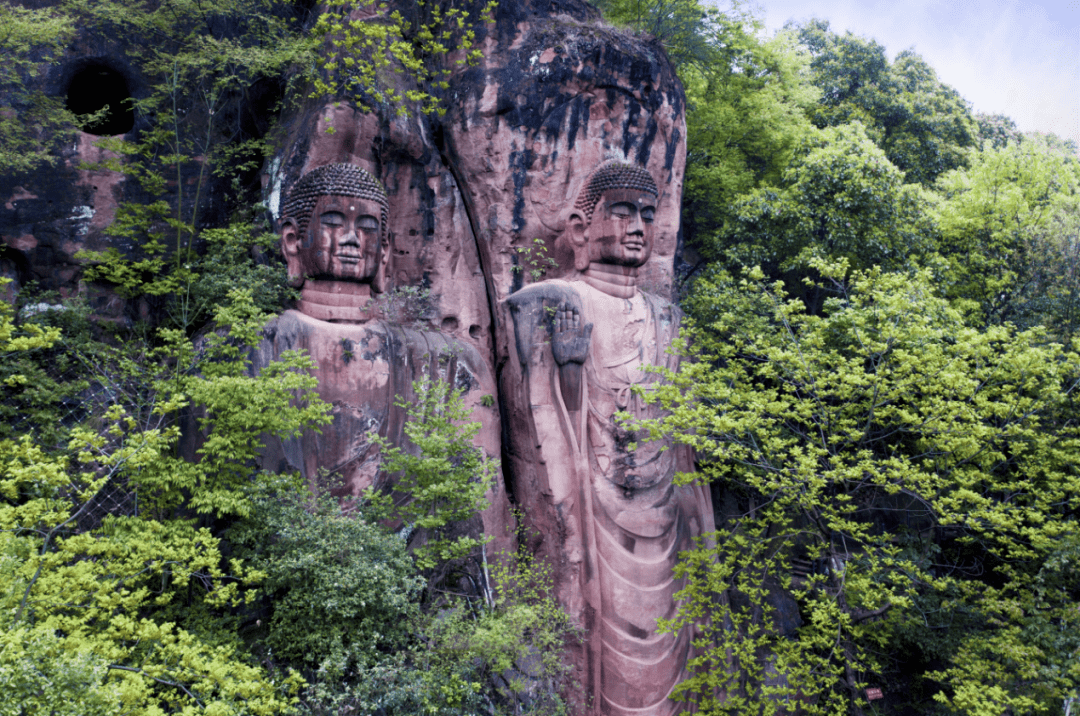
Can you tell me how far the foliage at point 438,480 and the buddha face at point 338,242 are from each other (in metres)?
2.22

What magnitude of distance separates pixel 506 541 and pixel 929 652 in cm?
615

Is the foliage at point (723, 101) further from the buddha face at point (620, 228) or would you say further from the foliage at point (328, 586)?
the foliage at point (328, 586)

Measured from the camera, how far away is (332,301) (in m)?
9.38

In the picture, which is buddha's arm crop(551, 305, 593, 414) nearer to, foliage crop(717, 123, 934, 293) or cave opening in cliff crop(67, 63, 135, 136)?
foliage crop(717, 123, 934, 293)

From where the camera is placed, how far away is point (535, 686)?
767cm

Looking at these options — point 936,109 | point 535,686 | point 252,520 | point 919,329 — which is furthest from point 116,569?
point 936,109

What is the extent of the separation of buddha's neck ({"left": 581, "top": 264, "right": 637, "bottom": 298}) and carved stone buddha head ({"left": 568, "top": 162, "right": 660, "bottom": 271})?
0.05m

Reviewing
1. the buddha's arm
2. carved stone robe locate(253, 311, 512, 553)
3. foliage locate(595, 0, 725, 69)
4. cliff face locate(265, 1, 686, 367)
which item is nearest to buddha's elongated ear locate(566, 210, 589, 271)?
cliff face locate(265, 1, 686, 367)

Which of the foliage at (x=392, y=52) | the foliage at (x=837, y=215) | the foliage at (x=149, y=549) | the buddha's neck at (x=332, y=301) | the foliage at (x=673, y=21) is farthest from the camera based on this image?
the foliage at (x=673, y=21)

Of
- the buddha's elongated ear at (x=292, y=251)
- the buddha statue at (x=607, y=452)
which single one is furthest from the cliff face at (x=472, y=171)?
the buddha's elongated ear at (x=292, y=251)

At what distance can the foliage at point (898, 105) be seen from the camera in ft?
57.9

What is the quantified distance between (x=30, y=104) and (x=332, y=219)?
5217 mm

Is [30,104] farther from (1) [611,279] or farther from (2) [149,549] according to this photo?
(1) [611,279]

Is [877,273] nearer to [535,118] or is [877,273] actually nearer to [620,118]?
[620,118]
